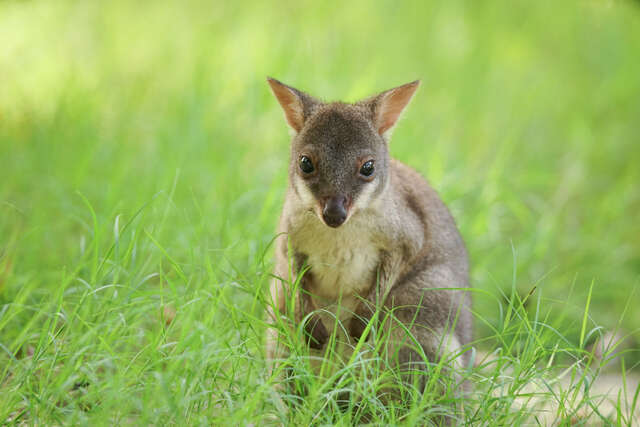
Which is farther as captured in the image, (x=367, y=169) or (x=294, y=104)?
(x=294, y=104)

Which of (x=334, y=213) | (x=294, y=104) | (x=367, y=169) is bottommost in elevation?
(x=334, y=213)

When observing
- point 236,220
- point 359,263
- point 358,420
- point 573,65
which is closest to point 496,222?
point 236,220

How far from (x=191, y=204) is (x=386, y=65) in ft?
9.63

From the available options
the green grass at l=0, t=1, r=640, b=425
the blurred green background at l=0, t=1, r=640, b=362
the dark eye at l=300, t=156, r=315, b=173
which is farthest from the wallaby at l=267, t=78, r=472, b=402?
the blurred green background at l=0, t=1, r=640, b=362

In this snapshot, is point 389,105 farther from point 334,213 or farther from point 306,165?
point 334,213

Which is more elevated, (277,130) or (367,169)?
(367,169)

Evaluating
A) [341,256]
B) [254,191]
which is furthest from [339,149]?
[254,191]

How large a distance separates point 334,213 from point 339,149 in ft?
1.08

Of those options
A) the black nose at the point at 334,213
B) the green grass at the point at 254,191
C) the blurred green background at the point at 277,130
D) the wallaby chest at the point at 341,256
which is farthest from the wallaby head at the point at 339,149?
the blurred green background at the point at 277,130

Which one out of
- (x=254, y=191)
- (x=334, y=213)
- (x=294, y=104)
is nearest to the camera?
(x=334, y=213)

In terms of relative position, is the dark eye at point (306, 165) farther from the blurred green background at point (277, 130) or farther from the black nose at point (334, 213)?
the blurred green background at point (277, 130)

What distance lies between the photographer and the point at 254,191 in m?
4.56

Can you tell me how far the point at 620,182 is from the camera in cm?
579

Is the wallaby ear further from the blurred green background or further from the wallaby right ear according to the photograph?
the blurred green background
